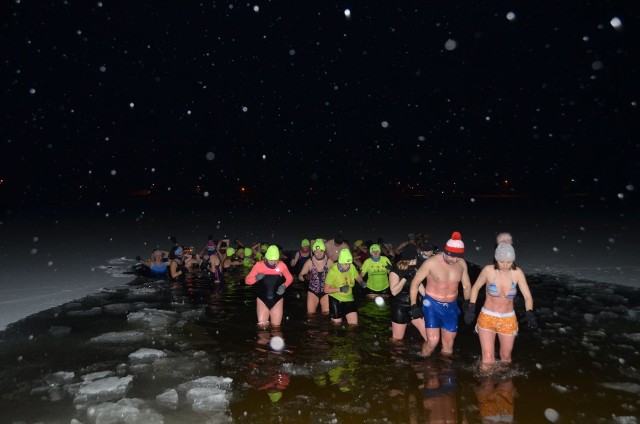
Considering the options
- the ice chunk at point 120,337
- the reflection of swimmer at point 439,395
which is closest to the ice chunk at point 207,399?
the reflection of swimmer at point 439,395

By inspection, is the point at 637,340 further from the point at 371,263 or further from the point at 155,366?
the point at 155,366

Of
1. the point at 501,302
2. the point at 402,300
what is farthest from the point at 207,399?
the point at 501,302

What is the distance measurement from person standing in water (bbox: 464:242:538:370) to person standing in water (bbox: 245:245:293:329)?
3614 mm

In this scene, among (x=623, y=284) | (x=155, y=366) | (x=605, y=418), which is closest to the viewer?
(x=605, y=418)

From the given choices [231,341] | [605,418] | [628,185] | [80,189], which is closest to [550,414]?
[605,418]

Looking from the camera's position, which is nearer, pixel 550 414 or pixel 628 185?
pixel 550 414

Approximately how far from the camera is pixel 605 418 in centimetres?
524

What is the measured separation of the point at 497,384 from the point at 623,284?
831 cm

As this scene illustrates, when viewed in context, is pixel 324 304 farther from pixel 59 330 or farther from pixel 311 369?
pixel 59 330

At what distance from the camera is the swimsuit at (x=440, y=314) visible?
7141 mm

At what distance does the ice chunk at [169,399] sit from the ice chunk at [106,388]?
0.51 meters

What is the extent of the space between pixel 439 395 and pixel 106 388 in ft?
13.3

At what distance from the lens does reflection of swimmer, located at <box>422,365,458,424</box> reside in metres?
5.32

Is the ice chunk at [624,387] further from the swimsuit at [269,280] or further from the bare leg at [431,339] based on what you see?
the swimsuit at [269,280]
